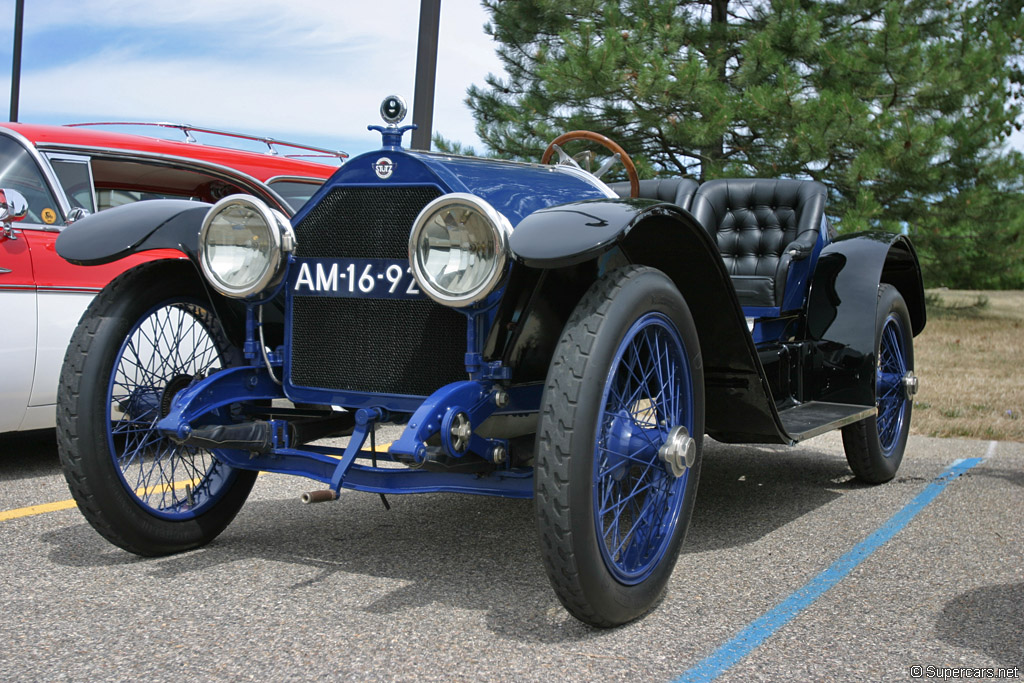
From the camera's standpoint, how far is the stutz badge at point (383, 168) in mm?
2980

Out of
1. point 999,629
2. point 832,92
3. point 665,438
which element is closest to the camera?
point 999,629

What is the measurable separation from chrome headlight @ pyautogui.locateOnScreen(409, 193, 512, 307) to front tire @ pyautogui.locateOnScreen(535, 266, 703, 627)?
289mm

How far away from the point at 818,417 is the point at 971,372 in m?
6.27

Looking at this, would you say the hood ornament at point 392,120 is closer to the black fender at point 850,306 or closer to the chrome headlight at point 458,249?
the chrome headlight at point 458,249

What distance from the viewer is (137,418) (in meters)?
3.26

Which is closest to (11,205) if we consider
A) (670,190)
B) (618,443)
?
(618,443)

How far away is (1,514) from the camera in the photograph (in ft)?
12.4

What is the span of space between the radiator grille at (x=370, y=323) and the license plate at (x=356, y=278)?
2 centimetres

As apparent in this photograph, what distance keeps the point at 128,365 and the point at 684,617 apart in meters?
2.07

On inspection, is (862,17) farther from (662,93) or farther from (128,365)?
(128,365)

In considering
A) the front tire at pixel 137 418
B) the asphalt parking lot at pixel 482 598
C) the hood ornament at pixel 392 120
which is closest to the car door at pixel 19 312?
the asphalt parking lot at pixel 482 598

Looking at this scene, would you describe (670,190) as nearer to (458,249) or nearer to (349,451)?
(458,249)

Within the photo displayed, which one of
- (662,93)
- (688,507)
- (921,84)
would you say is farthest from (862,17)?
(688,507)

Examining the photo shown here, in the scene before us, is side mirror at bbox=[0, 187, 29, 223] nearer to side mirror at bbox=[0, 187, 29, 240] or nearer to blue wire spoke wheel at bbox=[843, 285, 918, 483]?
side mirror at bbox=[0, 187, 29, 240]
